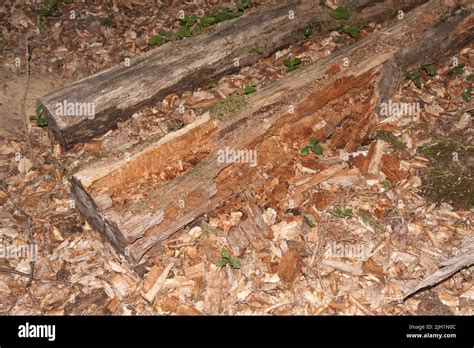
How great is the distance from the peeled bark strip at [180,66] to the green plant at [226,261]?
236cm

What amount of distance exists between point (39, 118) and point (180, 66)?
76.3 inches

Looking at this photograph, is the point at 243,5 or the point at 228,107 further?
the point at 243,5

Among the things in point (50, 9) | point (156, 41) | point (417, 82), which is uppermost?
point (50, 9)

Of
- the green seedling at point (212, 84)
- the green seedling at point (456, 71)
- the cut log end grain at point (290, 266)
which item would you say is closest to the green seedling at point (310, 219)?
the cut log end grain at point (290, 266)

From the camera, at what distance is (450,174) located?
483 cm

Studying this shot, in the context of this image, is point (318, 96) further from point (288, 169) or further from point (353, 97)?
point (288, 169)

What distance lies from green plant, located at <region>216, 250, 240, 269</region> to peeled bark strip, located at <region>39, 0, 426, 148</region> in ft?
7.74

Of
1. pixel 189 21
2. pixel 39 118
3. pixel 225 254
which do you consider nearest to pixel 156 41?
pixel 189 21

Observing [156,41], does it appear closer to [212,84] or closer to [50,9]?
[212,84]

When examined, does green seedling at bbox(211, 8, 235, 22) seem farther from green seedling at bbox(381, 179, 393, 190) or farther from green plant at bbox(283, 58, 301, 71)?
green seedling at bbox(381, 179, 393, 190)

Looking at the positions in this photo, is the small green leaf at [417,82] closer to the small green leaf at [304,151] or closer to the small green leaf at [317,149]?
the small green leaf at [317,149]

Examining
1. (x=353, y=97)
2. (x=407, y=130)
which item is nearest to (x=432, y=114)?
(x=407, y=130)

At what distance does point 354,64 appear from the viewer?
5.19 meters

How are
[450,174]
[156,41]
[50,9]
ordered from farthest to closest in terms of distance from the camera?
[50,9] → [156,41] → [450,174]
